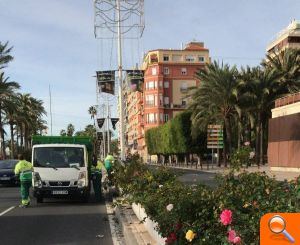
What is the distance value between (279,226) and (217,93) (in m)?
47.3

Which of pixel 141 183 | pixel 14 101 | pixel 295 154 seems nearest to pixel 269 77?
pixel 295 154

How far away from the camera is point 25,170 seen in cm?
1652

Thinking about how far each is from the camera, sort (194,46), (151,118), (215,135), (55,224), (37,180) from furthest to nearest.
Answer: (194,46)
(151,118)
(215,135)
(37,180)
(55,224)

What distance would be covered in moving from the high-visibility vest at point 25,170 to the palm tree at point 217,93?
32814mm

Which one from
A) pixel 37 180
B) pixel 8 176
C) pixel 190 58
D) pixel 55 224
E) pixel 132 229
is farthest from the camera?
pixel 190 58

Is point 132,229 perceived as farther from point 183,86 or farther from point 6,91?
point 183,86

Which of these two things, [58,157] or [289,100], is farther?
[289,100]

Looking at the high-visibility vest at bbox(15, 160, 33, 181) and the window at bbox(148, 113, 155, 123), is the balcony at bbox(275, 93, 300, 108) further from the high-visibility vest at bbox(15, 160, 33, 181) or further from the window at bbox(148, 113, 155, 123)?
Result: the window at bbox(148, 113, 155, 123)

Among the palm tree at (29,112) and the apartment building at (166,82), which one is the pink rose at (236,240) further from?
the apartment building at (166,82)

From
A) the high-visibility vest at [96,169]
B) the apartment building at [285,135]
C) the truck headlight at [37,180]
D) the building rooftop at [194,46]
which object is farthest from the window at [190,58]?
the truck headlight at [37,180]

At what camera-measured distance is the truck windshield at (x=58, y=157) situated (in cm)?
1720

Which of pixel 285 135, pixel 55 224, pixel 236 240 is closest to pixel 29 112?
pixel 285 135

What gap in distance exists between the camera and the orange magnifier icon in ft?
10.3

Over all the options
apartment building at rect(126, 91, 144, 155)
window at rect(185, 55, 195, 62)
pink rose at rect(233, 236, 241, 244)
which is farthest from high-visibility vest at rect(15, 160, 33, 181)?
apartment building at rect(126, 91, 144, 155)
